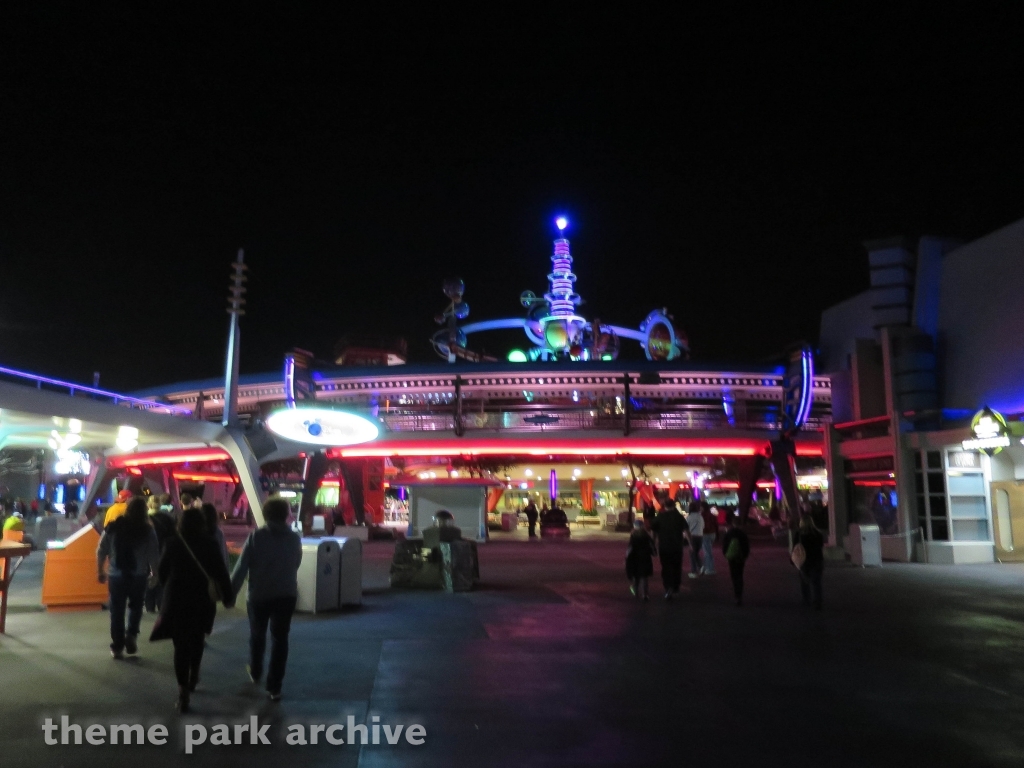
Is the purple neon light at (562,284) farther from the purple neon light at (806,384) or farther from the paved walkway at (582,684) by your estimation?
the paved walkway at (582,684)

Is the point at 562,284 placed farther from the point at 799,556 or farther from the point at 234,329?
the point at 799,556

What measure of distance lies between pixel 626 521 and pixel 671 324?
14.9 meters

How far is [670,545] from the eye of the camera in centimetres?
1281

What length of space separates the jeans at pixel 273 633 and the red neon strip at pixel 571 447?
2663 cm

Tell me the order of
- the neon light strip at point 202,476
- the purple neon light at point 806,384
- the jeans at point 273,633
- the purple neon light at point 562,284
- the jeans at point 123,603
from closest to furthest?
the jeans at point 273,633 → the jeans at point 123,603 → the purple neon light at point 806,384 → the neon light strip at point 202,476 → the purple neon light at point 562,284

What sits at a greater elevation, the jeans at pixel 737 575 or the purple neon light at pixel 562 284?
the purple neon light at pixel 562 284

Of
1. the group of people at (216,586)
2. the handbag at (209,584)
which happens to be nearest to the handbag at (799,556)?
the group of people at (216,586)

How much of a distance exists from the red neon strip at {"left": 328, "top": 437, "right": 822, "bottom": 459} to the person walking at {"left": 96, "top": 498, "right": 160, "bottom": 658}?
25.4 meters

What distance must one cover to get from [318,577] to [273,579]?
458 cm

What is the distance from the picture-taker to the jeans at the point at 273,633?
646 centimetres

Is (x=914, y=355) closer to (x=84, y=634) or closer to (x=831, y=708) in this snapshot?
(x=831, y=708)

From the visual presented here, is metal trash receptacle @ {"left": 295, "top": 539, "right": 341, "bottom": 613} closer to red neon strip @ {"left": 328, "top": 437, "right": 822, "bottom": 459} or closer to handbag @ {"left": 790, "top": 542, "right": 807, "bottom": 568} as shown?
handbag @ {"left": 790, "top": 542, "right": 807, "bottom": 568}

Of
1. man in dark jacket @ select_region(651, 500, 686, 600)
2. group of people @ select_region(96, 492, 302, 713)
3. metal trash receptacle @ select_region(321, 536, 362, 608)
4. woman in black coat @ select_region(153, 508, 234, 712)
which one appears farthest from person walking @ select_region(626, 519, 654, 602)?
woman in black coat @ select_region(153, 508, 234, 712)

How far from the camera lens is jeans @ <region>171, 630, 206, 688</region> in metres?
6.12
